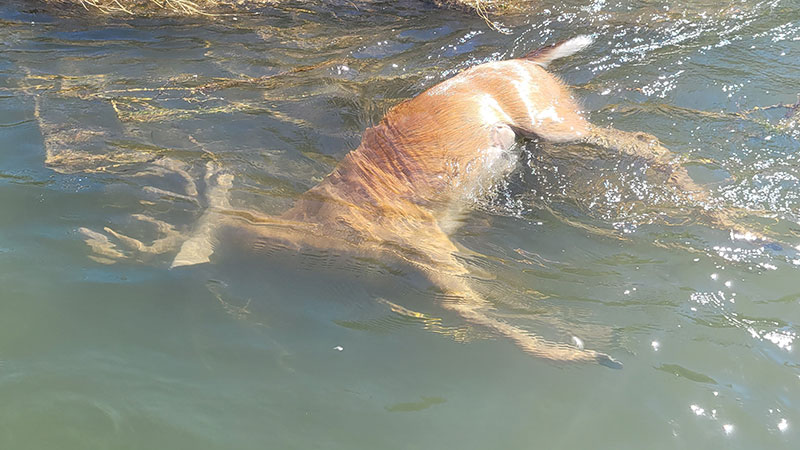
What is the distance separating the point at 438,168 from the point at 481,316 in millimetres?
1369

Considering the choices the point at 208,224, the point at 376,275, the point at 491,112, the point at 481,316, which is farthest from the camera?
the point at 491,112

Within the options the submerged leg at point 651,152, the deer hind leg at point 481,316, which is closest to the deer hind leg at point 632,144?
the submerged leg at point 651,152

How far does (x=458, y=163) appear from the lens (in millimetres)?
4539

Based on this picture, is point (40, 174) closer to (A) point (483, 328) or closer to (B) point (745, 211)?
(A) point (483, 328)

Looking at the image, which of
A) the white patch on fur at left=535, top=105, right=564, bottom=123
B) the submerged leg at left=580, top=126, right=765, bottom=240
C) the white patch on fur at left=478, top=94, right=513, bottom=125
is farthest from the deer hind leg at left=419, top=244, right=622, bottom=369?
the submerged leg at left=580, top=126, right=765, bottom=240

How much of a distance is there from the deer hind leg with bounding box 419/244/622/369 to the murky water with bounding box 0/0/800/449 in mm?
66

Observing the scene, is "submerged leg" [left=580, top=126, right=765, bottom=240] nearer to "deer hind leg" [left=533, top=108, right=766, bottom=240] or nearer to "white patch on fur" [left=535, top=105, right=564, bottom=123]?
"deer hind leg" [left=533, top=108, right=766, bottom=240]

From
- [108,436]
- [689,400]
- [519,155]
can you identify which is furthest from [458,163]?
[108,436]

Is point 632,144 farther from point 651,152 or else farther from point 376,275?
point 376,275

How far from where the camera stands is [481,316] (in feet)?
11.8

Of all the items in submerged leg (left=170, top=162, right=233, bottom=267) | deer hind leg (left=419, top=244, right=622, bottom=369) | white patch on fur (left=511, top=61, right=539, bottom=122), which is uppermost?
white patch on fur (left=511, top=61, right=539, bottom=122)

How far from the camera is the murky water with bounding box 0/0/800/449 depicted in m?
2.97

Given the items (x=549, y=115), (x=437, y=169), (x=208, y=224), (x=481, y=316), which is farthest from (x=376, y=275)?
(x=549, y=115)

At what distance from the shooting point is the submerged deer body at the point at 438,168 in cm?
398
